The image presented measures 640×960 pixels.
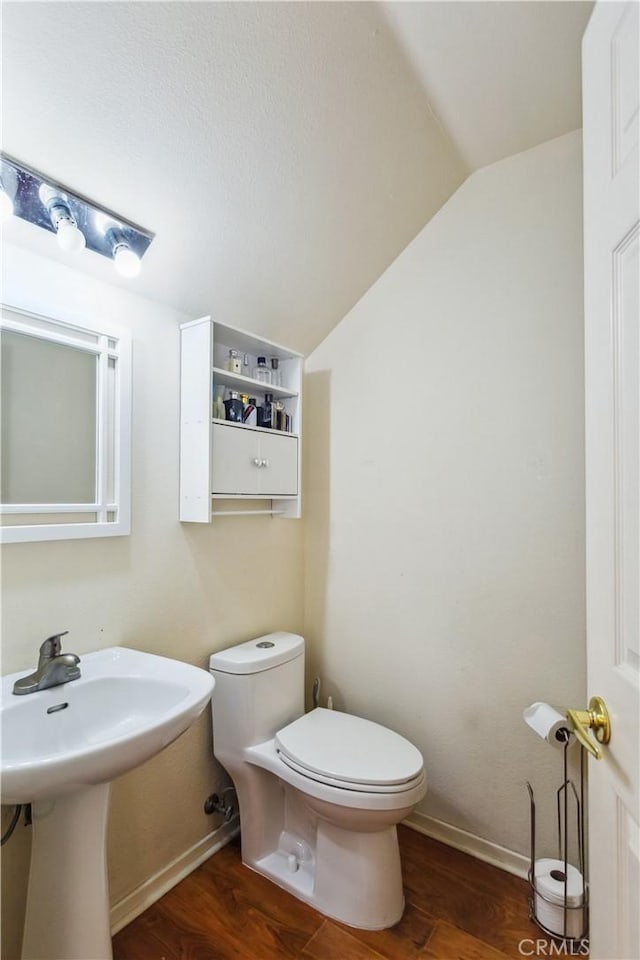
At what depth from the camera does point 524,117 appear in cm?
137

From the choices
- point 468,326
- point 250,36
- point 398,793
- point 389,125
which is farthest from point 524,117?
point 398,793

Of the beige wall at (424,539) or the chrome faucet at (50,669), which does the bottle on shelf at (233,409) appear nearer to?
the beige wall at (424,539)

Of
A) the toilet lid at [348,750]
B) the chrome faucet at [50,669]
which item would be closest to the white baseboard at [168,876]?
the toilet lid at [348,750]

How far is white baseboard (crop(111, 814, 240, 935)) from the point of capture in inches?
50.4

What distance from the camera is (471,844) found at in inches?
61.8

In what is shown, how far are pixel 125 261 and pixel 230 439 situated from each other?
23.5 inches

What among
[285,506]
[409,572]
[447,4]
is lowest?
[409,572]

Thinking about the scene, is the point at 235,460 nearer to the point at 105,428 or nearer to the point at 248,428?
the point at 248,428

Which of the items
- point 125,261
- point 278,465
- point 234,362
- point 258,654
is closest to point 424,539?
point 278,465

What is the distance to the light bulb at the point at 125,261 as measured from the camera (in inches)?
46.4

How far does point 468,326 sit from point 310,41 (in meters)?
Result: 0.92

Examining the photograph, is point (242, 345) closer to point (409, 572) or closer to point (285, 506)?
point (285, 506)

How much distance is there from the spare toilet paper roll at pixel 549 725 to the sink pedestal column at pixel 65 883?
110cm

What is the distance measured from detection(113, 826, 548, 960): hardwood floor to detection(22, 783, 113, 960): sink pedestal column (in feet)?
1.10
